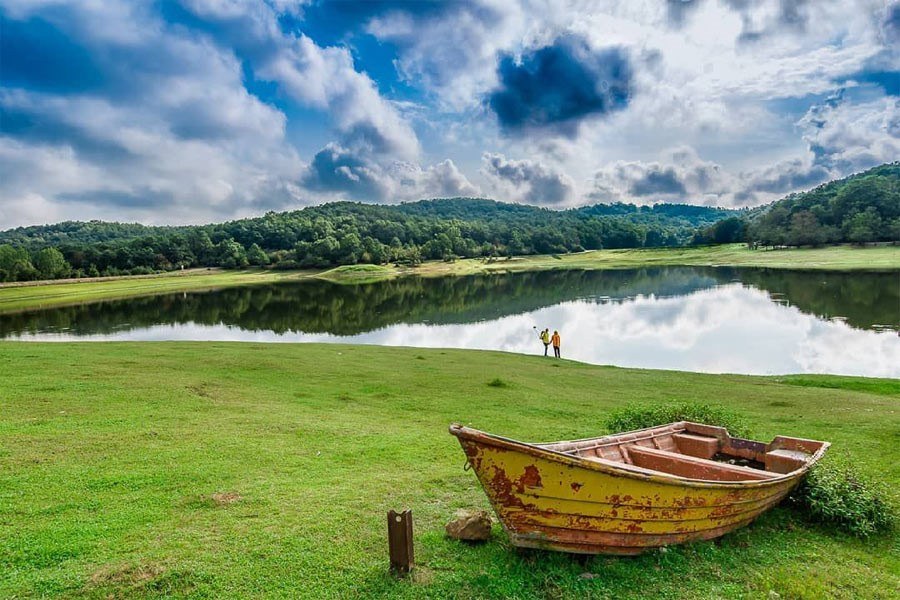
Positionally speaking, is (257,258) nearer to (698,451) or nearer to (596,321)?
(596,321)

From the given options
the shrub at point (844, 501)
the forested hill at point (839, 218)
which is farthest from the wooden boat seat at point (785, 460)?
the forested hill at point (839, 218)

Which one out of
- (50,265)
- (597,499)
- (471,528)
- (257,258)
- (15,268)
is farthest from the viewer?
(257,258)

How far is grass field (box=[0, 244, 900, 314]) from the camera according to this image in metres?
79.9

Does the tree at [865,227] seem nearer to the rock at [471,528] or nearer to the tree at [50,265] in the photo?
the rock at [471,528]

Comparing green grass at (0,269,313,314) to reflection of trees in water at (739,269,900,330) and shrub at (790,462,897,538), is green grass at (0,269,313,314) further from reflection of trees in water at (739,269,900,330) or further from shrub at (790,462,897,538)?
reflection of trees in water at (739,269,900,330)

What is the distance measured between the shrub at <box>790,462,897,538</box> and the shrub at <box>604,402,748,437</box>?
7.88 feet

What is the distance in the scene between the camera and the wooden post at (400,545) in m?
6.66

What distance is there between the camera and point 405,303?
63.3 meters

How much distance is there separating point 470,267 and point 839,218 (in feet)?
278

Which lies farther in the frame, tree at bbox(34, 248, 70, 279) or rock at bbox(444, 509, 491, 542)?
tree at bbox(34, 248, 70, 279)

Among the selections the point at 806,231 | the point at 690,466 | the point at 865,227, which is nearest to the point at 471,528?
the point at 690,466

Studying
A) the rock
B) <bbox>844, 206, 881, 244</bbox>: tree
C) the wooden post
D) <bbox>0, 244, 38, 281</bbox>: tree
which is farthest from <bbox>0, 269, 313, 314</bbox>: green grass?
<bbox>844, 206, 881, 244</bbox>: tree

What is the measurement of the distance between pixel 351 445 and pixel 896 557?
381 inches

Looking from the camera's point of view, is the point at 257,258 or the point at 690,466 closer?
the point at 690,466
